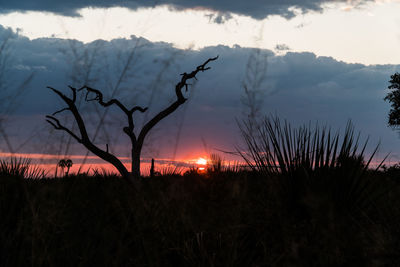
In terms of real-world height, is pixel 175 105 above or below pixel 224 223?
A: above

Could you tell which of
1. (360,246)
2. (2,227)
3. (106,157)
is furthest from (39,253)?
(106,157)

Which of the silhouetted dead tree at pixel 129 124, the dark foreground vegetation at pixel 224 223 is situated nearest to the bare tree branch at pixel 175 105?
the silhouetted dead tree at pixel 129 124

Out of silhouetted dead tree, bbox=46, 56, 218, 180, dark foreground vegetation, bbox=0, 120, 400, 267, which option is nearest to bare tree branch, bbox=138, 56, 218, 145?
silhouetted dead tree, bbox=46, 56, 218, 180

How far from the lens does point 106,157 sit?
24.1 ft

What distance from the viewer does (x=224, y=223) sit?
327 centimetres

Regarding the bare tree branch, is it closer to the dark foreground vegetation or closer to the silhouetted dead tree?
the silhouetted dead tree

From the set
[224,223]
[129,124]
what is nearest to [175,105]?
[129,124]

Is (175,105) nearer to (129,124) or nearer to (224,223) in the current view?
(129,124)

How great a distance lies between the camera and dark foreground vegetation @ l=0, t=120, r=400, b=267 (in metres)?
2.86

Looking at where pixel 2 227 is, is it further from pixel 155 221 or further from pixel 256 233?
pixel 256 233

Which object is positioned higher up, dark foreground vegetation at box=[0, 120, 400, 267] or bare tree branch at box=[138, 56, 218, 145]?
bare tree branch at box=[138, 56, 218, 145]

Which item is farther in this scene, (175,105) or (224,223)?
(175,105)

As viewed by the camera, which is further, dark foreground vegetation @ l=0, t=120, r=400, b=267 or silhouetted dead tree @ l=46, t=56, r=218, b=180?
silhouetted dead tree @ l=46, t=56, r=218, b=180

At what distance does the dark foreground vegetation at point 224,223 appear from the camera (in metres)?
2.86
